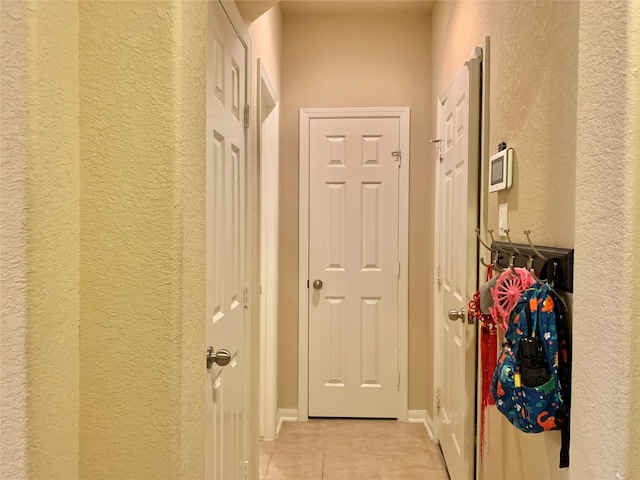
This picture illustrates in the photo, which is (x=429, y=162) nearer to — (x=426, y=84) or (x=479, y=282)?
(x=426, y=84)

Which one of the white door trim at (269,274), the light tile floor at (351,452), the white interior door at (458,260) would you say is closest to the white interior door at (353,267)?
the light tile floor at (351,452)

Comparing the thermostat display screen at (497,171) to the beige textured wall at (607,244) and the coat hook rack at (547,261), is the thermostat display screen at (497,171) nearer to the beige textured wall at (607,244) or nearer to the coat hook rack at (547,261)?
the coat hook rack at (547,261)

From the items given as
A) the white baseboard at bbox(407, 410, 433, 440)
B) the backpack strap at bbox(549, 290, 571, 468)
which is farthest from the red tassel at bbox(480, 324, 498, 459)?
the white baseboard at bbox(407, 410, 433, 440)

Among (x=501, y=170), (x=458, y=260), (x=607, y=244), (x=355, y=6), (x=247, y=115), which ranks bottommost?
(x=458, y=260)

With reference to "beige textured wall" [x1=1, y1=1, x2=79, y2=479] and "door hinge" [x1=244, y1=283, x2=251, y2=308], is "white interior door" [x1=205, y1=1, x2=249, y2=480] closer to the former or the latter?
"door hinge" [x1=244, y1=283, x2=251, y2=308]

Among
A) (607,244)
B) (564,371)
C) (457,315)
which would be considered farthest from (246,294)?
(607,244)

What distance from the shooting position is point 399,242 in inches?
124

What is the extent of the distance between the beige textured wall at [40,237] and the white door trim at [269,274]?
1.99 m

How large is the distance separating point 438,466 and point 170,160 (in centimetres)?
243

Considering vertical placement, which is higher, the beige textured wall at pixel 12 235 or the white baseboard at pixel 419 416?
the beige textured wall at pixel 12 235

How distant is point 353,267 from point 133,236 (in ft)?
7.75

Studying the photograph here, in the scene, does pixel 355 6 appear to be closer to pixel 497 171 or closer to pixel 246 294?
pixel 497 171

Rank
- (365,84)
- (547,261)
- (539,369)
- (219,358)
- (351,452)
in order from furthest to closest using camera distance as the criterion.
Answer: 1. (365,84)
2. (351,452)
3. (219,358)
4. (547,261)
5. (539,369)

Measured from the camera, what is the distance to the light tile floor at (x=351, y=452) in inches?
101
